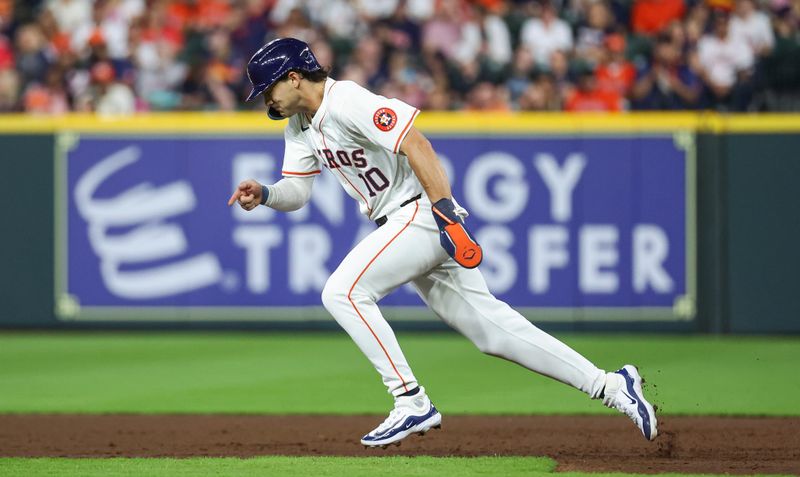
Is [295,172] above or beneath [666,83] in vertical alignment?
above

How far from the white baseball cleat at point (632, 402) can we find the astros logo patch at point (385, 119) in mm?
1500

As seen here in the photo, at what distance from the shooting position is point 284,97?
614cm

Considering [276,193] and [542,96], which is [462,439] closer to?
[276,193]

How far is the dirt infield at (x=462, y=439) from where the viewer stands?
6164 mm

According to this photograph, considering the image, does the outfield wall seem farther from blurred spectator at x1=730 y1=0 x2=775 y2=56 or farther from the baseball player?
the baseball player

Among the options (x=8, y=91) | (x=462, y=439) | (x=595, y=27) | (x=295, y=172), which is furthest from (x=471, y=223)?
(x=295, y=172)

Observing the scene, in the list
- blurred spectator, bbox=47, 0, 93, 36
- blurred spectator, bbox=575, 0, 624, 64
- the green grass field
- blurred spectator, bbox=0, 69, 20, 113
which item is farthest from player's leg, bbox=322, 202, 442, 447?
blurred spectator, bbox=47, 0, 93, 36

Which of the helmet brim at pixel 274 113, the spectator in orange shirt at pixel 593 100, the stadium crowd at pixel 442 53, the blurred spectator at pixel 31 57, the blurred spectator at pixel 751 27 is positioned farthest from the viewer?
the blurred spectator at pixel 31 57

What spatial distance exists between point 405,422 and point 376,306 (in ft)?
1.75

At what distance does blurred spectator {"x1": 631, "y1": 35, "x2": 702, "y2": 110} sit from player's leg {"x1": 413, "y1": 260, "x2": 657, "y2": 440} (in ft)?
23.3

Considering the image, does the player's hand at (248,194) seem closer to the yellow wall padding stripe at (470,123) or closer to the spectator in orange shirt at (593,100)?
the yellow wall padding stripe at (470,123)

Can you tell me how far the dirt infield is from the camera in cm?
616

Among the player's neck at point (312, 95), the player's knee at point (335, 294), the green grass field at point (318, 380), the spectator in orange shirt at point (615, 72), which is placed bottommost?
the green grass field at point (318, 380)

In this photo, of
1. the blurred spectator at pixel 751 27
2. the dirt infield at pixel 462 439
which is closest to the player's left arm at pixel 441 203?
the dirt infield at pixel 462 439
